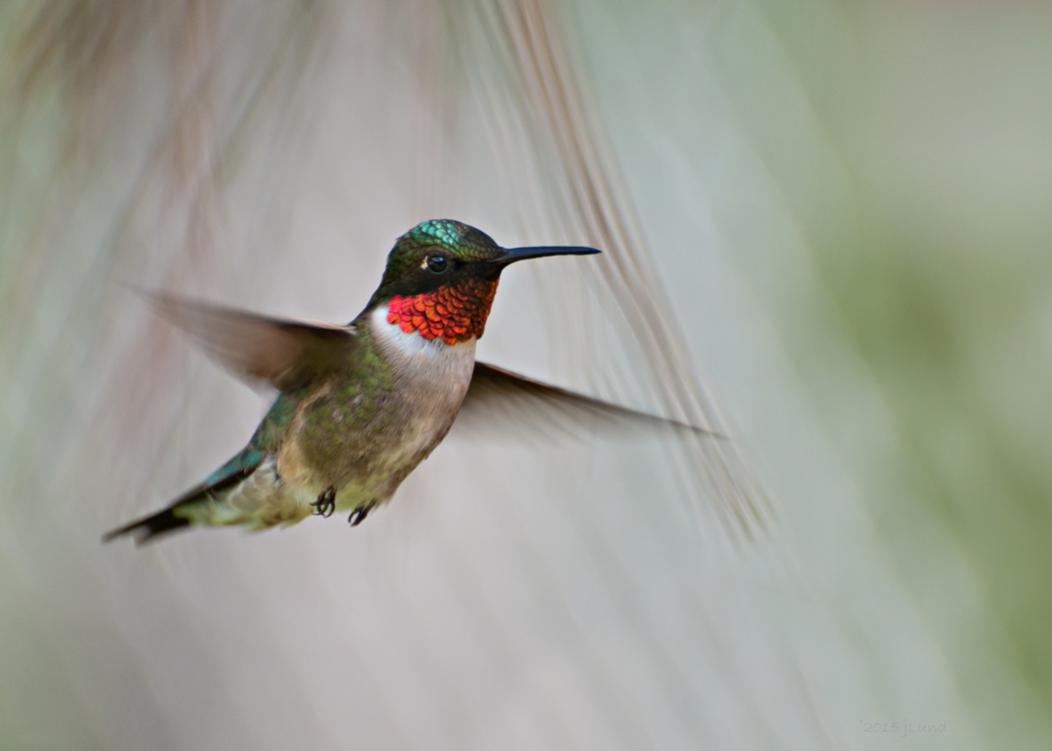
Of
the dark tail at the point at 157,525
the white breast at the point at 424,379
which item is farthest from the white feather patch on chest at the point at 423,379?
the dark tail at the point at 157,525

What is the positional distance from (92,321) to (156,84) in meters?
0.10

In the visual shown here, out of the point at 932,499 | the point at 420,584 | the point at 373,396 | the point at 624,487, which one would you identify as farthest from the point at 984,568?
the point at 373,396

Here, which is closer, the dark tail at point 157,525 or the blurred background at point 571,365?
the blurred background at point 571,365

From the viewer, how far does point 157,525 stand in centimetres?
54

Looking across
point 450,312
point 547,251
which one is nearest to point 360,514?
point 450,312

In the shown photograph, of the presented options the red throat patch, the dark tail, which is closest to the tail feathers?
the dark tail

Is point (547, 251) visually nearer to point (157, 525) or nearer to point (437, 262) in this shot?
point (437, 262)

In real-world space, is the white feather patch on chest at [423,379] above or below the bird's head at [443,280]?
below

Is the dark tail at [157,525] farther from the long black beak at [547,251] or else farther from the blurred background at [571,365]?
the long black beak at [547,251]

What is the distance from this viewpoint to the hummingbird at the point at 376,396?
0.52 meters

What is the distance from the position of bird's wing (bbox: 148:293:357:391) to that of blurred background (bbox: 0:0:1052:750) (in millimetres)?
11

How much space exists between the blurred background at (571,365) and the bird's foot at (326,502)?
0.15 ft

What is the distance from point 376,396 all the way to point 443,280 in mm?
64

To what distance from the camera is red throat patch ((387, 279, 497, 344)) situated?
1.73 ft
